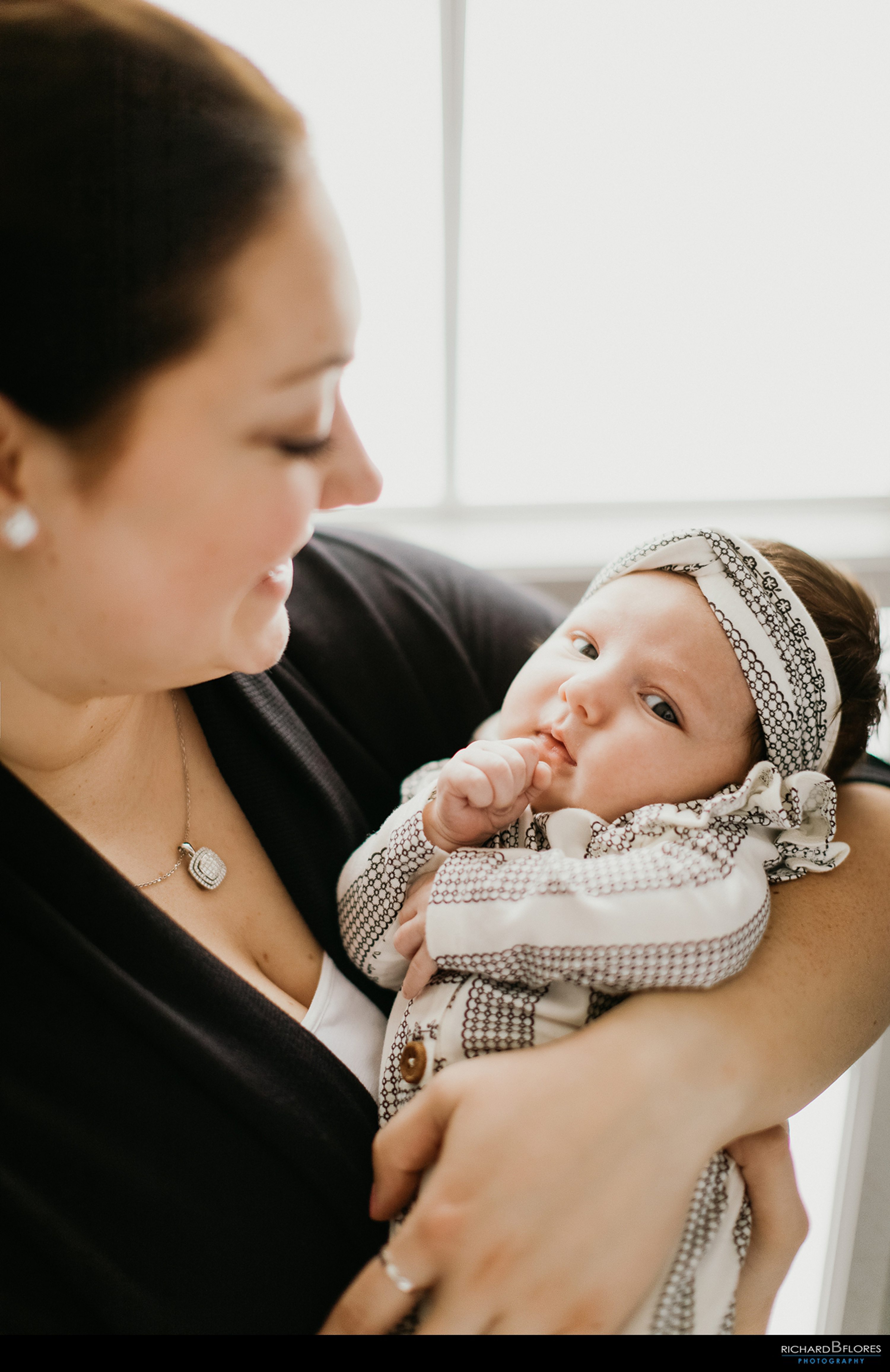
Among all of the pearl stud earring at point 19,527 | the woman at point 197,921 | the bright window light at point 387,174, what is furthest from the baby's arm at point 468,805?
the bright window light at point 387,174

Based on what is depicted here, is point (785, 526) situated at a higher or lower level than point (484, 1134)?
lower

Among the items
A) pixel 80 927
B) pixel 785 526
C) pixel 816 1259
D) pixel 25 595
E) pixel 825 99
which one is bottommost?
pixel 816 1259

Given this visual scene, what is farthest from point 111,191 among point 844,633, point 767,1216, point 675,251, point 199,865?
point 675,251

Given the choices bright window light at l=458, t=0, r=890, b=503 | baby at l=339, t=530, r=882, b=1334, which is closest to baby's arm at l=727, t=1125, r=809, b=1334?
baby at l=339, t=530, r=882, b=1334

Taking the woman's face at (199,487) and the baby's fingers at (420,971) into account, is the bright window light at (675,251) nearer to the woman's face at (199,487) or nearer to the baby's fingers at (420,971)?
the woman's face at (199,487)

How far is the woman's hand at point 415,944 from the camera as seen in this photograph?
965 mm

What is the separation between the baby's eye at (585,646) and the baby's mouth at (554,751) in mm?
126

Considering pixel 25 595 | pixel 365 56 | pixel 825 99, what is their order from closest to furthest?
pixel 25 595 < pixel 365 56 < pixel 825 99

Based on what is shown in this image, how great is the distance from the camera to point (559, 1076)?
83 centimetres

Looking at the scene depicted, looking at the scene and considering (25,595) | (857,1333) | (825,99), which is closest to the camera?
(25,595)

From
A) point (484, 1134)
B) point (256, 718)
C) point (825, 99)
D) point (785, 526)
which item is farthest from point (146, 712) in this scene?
point (825, 99)

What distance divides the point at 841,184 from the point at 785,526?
0.96 meters

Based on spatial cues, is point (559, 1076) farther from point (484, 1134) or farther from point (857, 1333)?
point (857, 1333)

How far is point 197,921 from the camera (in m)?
1.00
